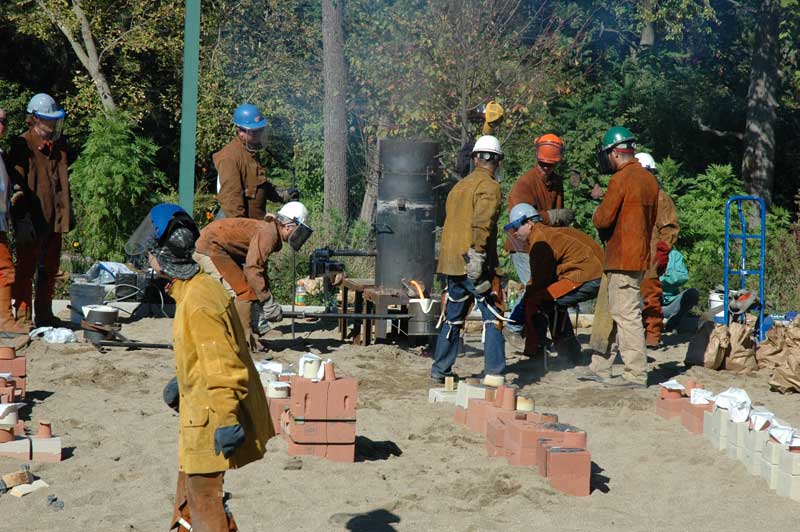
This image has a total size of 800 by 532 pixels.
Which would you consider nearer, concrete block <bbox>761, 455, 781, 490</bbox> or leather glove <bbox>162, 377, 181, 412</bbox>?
leather glove <bbox>162, 377, 181, 412</bbox>

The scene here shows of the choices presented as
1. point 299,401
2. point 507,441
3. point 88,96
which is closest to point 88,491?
point 299,401

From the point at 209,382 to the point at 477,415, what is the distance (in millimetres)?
3064

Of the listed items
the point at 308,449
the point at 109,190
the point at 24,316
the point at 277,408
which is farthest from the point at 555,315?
the point at 109,190

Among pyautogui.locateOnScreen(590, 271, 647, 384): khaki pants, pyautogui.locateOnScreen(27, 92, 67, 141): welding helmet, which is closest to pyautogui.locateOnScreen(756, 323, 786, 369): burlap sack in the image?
pyautogui.locateOnScreen(590, 271, 647, 384): khaki pants

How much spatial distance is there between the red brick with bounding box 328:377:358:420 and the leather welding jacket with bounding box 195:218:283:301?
2.74 m

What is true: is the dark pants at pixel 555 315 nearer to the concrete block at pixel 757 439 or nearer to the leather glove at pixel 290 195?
the leather glove at pixel 290 195

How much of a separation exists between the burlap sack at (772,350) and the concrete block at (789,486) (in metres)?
3.35

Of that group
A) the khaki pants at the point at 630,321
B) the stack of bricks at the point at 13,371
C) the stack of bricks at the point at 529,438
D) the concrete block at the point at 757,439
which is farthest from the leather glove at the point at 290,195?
the concrete block at the point at 757,439

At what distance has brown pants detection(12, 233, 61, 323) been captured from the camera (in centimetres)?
941

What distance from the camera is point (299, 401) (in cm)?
596

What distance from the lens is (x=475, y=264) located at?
309 inches

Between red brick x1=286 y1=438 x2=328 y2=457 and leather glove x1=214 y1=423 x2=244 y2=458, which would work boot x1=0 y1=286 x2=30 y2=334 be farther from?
leather glove x1=214 y1=423 x2=244 y2=458

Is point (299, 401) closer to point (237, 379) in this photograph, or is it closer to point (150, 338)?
point (237, 379)

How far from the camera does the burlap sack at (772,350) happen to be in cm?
888
